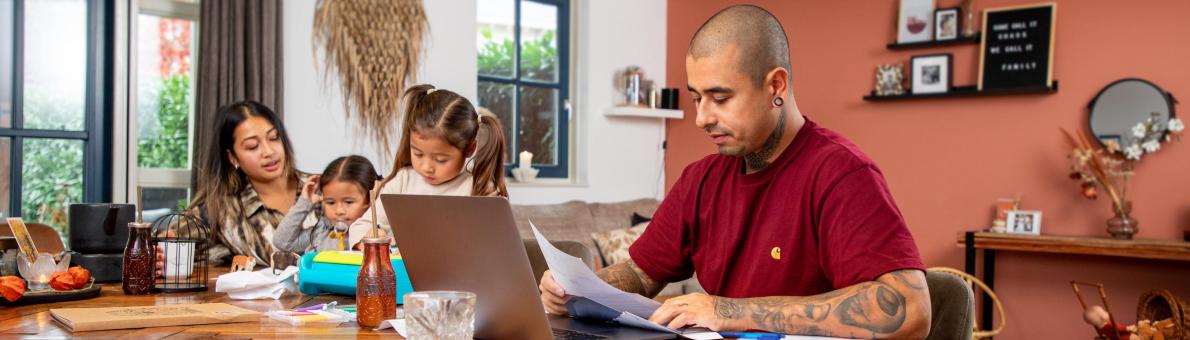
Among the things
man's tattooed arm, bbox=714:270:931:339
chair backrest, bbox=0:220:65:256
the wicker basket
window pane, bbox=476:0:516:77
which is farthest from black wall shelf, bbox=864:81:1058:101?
chair backrest, bbox=0:220:65:256

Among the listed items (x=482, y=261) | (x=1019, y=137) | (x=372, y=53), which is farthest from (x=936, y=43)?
(x=482, y=261)

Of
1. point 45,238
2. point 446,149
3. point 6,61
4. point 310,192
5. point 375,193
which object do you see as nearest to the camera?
point 375,193

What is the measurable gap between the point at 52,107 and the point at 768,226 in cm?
323

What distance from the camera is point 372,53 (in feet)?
15.1

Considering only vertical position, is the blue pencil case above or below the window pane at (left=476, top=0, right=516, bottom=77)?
below

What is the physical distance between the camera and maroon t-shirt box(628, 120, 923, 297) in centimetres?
154

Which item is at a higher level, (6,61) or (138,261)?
(6,61)

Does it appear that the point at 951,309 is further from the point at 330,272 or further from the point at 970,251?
the point at 970,251

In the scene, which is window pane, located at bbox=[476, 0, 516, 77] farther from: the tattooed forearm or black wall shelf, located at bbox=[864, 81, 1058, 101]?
the tattooed forearm

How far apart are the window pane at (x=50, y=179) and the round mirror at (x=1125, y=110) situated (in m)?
4.39

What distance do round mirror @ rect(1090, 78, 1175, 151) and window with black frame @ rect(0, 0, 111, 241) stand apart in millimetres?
4303

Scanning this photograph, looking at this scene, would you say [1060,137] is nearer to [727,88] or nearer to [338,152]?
[338,152]

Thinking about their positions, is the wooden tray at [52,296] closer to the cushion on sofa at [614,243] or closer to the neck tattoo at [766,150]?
the neck tattoo at [766,150]

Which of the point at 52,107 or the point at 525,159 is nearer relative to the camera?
the point at 52,107
